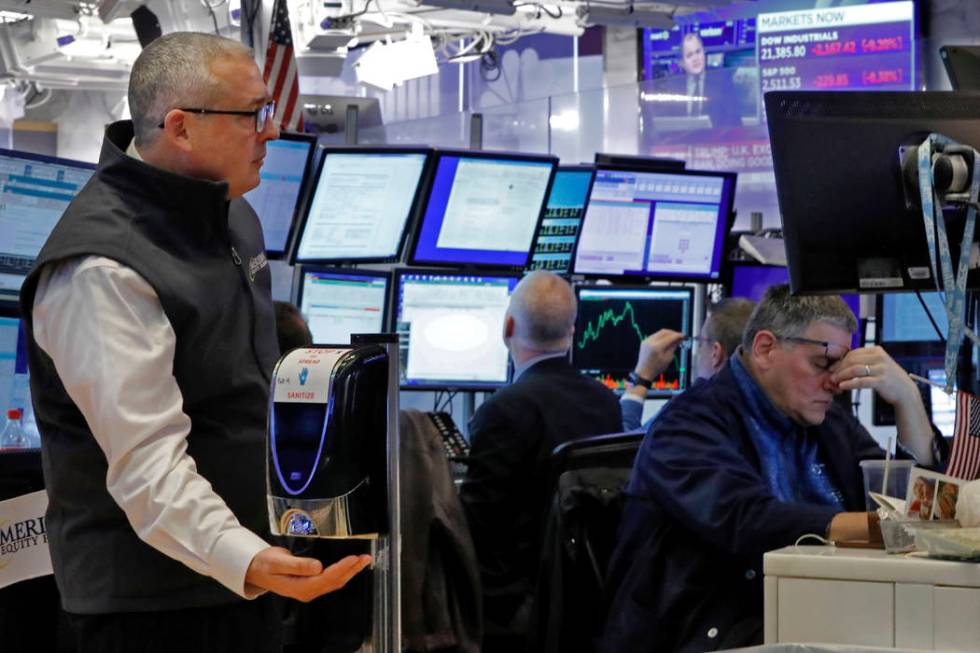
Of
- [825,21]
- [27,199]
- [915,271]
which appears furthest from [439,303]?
[825,21]

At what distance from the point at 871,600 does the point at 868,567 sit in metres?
0.04

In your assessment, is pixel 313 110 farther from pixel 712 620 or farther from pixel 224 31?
pixel 712 620

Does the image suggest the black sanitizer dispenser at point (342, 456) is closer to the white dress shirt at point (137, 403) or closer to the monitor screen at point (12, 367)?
the white dress shirt at point (137, 403)

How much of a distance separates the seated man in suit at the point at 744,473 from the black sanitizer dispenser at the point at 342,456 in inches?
44.8

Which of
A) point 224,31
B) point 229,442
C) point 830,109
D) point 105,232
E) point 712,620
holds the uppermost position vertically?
point 224,31

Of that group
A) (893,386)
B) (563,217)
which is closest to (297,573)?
(893,386)

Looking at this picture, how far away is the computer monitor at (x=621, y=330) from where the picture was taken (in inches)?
210

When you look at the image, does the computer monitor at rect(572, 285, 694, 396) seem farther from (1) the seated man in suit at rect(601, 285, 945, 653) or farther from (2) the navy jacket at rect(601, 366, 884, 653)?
(2) the navy jacket at rect(601, 366, 884, 653)

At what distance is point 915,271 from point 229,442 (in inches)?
42.4

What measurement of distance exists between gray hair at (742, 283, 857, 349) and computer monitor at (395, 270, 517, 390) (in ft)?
7.19

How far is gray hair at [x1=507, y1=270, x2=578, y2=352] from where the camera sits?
4.28 m

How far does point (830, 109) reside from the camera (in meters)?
2.23

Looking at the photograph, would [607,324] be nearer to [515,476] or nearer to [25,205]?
[515,476]

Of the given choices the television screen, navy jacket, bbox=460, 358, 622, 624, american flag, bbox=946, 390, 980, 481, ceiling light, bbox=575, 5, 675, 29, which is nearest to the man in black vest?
american flag, bbox=946, 390, 980, 481
